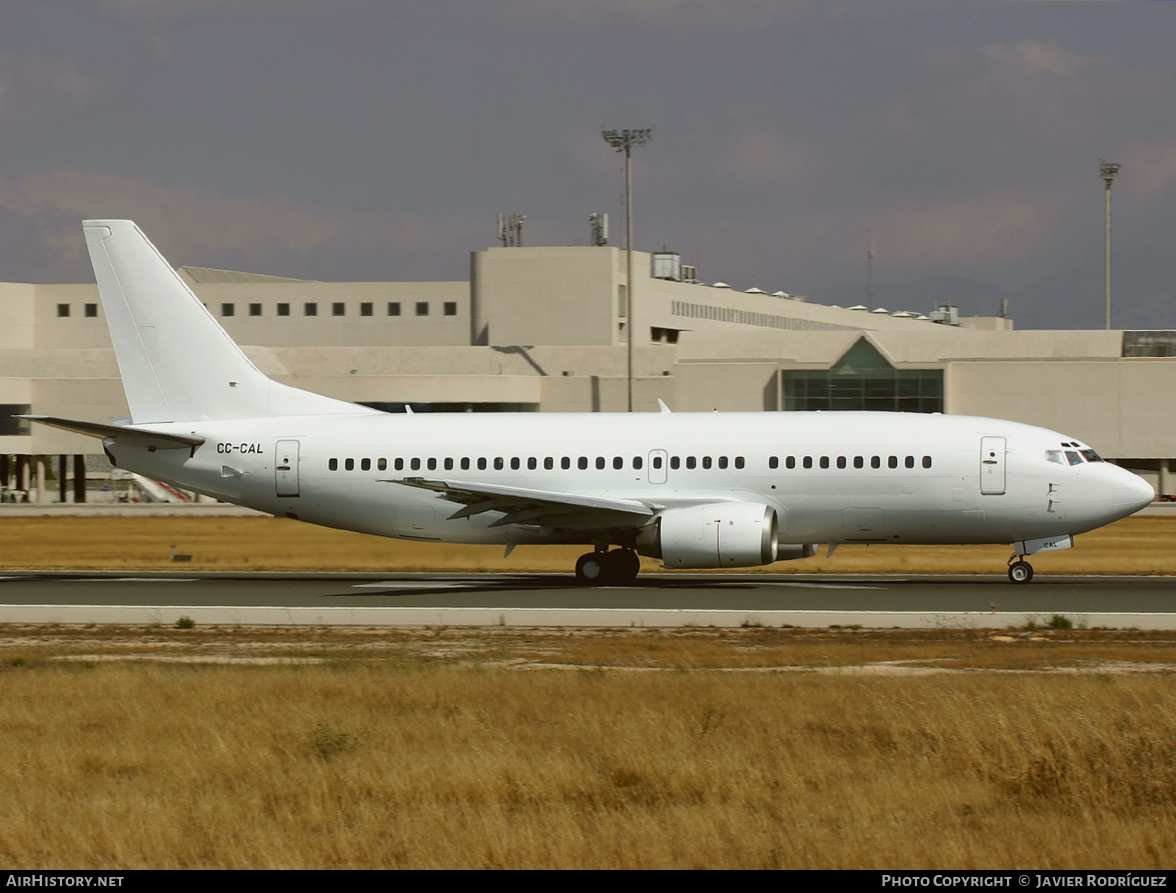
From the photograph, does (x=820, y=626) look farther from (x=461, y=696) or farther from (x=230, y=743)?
(x=230, y=743)

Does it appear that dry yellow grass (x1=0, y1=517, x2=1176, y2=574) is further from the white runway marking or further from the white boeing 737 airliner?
the white boeing 737 airliner

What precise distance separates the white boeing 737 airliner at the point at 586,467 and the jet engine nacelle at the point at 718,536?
0.04 m

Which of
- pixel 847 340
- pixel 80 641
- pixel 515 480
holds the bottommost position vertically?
pixel 80 641

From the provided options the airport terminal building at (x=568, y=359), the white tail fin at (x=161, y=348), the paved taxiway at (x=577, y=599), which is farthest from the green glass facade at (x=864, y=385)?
the white tail fin at (x=161, y=348)

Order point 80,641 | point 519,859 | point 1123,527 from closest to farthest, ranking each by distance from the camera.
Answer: point 519,859 → point 80,641 → point 1123,527

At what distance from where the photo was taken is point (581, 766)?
13.4 meters

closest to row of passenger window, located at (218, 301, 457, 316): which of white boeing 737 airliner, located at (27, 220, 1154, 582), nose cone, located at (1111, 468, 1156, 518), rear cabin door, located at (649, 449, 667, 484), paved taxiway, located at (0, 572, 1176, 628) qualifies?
paved taxiway, located at (0, 572, 1176, 628)

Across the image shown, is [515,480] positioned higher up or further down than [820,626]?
higher up

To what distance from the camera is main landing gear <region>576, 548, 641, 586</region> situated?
1373 inches

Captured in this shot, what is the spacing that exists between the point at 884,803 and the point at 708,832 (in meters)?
1.89

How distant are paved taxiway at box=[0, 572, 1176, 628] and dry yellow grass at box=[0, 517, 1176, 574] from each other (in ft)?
4.38
